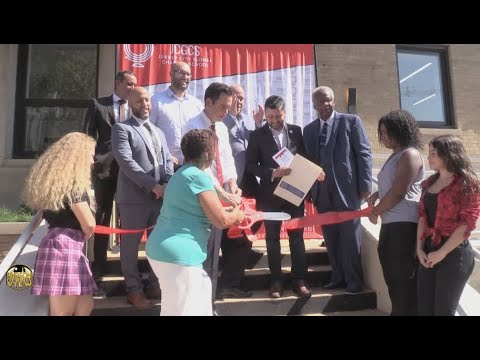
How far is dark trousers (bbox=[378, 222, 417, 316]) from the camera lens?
3.28m

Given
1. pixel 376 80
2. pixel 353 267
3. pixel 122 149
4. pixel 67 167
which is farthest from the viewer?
pixel 376 80

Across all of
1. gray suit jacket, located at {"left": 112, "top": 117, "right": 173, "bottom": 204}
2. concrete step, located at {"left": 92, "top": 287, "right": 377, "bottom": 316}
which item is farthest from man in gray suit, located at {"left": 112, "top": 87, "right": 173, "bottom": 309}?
concrete step, located at {"left": 92, "top": 287, "right": 377, "bottom": 316}

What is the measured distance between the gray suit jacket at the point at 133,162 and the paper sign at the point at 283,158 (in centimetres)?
112

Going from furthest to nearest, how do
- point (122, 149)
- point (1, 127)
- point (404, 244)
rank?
1. point (1, 127)
2. point (122, 149)
3. point (404, 244)

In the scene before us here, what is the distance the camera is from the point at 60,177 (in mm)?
3035

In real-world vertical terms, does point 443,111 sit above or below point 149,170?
above

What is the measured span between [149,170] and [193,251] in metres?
1.38

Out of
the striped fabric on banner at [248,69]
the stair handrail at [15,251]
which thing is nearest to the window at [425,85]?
the striped fabric on banner at [248,69]

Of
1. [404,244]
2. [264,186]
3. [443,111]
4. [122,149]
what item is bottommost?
[404,244]

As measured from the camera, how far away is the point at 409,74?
9.29 m

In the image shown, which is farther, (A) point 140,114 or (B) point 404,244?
(A) point 140,114

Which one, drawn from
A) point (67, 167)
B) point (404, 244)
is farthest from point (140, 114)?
point (404, 244)

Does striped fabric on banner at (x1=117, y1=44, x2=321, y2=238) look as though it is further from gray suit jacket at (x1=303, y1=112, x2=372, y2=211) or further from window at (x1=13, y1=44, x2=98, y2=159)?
gray suit jacket at (x1=303, y1=112, x2=372, y2=211)

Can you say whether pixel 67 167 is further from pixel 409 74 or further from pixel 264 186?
pixel 409 74
